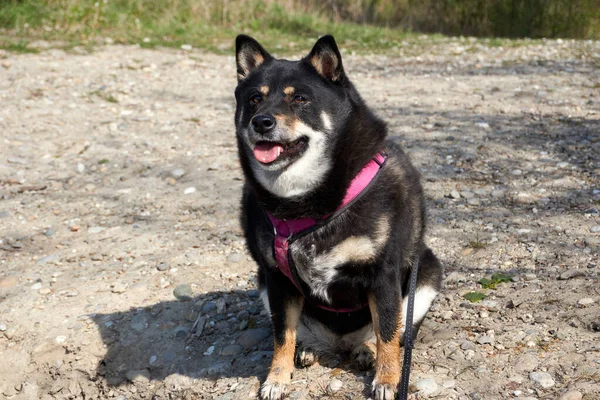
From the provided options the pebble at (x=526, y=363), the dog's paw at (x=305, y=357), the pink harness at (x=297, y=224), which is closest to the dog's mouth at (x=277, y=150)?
the pink harness at (x=297, y=224)

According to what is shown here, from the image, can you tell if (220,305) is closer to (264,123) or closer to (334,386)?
(334,386)

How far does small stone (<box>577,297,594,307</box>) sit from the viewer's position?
3469 mm

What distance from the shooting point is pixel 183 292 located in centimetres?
440

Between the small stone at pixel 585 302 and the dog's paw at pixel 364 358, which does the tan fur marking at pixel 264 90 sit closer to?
the dog's paw at pixel 364 358

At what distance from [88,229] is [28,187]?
3.83 feet

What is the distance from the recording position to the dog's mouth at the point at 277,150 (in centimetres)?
312

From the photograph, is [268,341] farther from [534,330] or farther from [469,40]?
[469,40]

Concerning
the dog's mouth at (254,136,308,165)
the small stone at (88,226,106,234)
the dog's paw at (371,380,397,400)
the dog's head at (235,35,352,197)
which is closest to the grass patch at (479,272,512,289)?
the dog's paw at (371,380,397,400)

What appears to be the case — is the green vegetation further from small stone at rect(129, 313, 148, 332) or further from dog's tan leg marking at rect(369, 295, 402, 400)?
small stone at rect(129, 313, 148, 332)

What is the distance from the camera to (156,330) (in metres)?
4.11

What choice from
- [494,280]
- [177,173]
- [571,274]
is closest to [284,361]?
[494,280]

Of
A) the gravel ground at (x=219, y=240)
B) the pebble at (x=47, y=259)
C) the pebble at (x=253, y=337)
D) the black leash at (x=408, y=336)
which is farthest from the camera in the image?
the pebble at (x=47, y=259)

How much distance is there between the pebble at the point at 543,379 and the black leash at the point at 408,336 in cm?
57

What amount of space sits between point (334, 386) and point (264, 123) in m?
1.33
